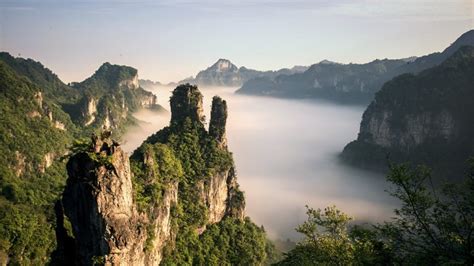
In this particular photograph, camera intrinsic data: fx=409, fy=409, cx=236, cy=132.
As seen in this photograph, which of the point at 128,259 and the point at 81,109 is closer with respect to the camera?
the point at 128,259

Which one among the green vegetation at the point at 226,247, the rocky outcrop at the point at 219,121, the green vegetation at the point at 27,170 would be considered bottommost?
the green vegetation at the point at 226,247

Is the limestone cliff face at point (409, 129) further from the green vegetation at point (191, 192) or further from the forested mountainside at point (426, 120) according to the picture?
the green vegetation at point (191, 192)

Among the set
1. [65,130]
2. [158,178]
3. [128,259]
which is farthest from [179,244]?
[65,130]

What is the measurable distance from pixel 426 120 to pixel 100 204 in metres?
138

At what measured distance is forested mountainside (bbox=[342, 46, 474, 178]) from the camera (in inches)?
5423

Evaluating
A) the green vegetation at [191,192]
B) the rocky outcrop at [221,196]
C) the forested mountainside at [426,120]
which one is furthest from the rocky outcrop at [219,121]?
the forested mountainside at [426,120]

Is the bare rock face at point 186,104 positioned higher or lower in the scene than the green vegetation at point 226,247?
higher

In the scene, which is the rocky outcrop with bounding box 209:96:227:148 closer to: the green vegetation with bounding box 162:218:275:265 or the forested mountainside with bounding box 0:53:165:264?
the green vegetation with bounding box 162:218:275:265

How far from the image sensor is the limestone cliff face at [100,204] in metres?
39.9

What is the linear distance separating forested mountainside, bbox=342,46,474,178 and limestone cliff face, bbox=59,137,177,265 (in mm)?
116790

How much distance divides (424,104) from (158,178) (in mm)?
120949

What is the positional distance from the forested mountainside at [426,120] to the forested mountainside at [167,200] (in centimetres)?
8226

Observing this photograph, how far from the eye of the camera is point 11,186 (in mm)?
88938

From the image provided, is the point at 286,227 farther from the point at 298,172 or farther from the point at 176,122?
the point at 298,172
